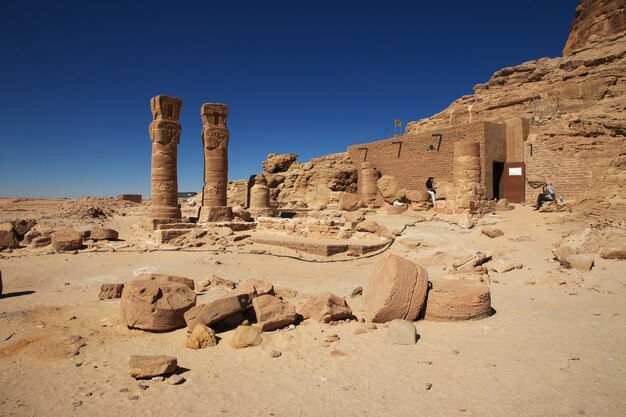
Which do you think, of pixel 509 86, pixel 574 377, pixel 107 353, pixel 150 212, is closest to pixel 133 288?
pixel 107 353

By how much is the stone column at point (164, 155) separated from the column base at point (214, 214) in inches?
40.6

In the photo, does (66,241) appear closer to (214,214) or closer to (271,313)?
(214,214)

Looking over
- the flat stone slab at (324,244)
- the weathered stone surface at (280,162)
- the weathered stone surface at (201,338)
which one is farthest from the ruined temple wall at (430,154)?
the weathered stone surface at (201,338)

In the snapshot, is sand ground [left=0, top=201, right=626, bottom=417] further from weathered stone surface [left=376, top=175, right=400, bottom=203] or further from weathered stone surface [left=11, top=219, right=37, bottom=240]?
weathered stone surface [left=376, top=175, right=400, bottom=203]

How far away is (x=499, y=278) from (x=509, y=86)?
24852mm

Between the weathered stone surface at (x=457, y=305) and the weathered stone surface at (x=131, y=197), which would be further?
the weathered stone surface at (x=131, y=197)

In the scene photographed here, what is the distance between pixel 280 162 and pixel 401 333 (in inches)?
1062

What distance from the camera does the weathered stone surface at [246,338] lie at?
4.95m

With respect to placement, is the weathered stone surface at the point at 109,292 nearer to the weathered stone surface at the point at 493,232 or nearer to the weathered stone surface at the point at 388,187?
the weathered stone surface at the point at 493,232

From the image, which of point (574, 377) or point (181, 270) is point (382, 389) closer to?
point (574, 377)

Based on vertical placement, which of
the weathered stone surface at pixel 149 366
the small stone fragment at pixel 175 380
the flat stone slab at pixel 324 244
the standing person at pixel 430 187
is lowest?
the small stone fragment at pixel 175 380

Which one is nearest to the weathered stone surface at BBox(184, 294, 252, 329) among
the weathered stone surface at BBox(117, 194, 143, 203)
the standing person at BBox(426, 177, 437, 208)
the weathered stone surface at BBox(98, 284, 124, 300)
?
the weathered stone surface at BBox(98, 284, 124, 300)

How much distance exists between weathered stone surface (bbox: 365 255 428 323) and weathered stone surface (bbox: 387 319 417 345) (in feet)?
1.56

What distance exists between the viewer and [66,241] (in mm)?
12656
